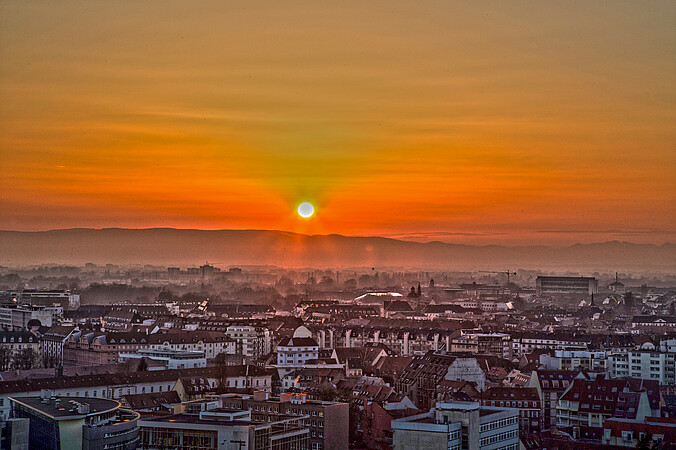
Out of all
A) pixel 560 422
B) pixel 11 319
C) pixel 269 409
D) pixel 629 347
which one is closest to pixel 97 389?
pixel 269 409

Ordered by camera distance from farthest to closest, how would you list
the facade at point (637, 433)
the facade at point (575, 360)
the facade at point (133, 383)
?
the facade at point (575, 360)
the facade at point (133, 383)
the facade at point (637, 433)

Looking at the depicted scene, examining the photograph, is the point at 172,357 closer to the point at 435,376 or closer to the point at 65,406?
the point at 435,376

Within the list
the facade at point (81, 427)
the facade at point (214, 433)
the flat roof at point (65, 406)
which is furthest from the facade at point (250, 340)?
the facade at point (81, 427)

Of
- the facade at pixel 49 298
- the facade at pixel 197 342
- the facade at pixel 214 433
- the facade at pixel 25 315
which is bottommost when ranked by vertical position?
the facade at pixel 214 433

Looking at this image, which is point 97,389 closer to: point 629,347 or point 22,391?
point 22,391

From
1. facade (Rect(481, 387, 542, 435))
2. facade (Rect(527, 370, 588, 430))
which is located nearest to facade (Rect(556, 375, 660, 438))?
facade (Rect(481, 387, 542, 435))

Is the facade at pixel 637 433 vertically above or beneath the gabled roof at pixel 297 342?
beneath

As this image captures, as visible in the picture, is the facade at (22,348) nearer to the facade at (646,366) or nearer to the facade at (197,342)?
the facade at (197,342)

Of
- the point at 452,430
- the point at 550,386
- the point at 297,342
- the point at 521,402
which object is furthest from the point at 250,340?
the point at 452,430
